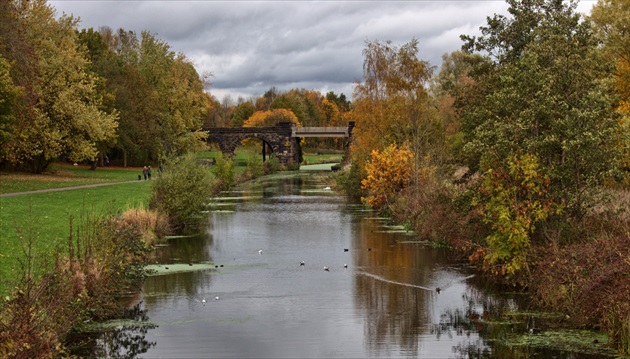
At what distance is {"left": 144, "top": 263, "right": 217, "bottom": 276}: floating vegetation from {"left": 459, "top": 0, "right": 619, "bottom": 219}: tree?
10654mm

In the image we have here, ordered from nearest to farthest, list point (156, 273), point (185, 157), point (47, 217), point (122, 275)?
point (122, 275), point (156, 273), point (47, 217), point (185, 157)

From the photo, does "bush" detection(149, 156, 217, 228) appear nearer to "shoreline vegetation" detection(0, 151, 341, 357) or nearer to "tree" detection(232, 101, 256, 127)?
"shoreline vegetation" detection(0, 151, 341, 357)

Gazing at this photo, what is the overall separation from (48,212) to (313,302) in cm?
1689

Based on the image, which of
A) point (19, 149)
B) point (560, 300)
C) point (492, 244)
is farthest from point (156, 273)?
point (19, 149)

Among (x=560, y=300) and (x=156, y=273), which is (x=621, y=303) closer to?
(x=560, y=300)

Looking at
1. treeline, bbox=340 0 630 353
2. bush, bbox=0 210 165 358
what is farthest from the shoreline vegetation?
treeline, bbox=340 0 630 353

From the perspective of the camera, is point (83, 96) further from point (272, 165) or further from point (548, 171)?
point (548, 171)

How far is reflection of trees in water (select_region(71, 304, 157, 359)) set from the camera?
53.2 feet

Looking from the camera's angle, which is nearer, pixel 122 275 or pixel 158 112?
pixel 122 275

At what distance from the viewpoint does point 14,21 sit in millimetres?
44906

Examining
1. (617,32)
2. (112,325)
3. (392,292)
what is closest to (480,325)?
(392,292)

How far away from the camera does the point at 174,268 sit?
26.2 meters

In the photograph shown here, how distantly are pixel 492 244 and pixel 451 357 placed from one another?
22.7 feet

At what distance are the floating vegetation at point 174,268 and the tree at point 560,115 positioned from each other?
10654 millimetres
